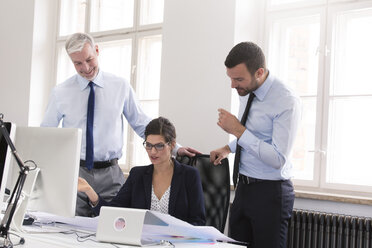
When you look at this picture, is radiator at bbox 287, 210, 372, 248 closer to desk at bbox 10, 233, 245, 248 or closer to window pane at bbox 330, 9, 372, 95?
window pane at bbox 330, 9, 372, 95

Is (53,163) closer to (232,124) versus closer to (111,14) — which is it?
(232,124)

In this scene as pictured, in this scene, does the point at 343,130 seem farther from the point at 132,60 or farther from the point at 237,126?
the point at 132,60

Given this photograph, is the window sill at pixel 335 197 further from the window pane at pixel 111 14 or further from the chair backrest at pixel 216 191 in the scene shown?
the window pane at pixel 111 14

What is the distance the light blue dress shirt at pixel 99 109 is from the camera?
2.81m

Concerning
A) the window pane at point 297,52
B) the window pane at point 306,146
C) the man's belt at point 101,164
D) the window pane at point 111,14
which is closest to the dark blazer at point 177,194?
the man's belt at point 101,164

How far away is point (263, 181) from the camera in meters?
2.30

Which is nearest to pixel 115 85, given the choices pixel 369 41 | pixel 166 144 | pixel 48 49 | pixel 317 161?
pixel 166 144

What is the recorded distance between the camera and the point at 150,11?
14.2ft

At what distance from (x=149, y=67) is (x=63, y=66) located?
1.15 metres

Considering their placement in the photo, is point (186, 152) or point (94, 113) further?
point (94, 113)

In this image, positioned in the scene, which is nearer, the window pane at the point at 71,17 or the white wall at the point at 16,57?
the white wall at the point at 16,57

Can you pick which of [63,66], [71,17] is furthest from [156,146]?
[71,17]

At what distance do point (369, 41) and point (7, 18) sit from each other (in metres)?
3.56

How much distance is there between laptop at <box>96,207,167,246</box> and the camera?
69.3 inches
